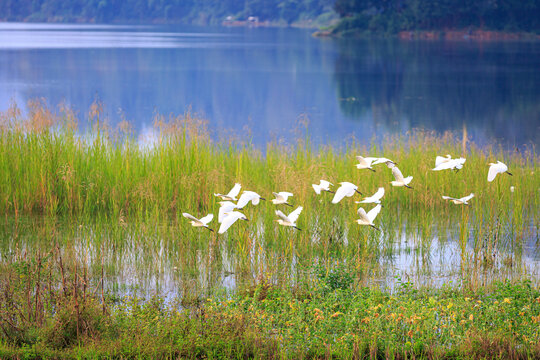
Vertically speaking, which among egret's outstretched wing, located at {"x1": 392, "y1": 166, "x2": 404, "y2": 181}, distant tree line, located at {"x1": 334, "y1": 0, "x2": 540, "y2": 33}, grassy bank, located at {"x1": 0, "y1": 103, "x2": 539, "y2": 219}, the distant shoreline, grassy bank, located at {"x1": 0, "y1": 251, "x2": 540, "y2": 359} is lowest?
grassy bank, located at {"x1": 0, "y1": 251, "x2": 540, "y2": 359}

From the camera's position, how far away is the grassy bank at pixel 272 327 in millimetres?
3895

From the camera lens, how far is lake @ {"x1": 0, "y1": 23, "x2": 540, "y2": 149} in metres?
19.4

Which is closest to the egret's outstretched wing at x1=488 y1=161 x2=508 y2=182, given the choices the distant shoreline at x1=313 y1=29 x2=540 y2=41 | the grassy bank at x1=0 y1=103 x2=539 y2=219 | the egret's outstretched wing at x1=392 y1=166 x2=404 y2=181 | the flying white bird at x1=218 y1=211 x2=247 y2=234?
the egret's outstretched wing at x1=392 y1=166 x2=404 y2=181

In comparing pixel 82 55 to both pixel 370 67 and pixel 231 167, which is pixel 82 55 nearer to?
pixel 370 67

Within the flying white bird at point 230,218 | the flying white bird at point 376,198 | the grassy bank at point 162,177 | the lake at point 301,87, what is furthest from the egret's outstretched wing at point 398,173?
the lake at point 301,87

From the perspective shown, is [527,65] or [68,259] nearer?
[68,259]

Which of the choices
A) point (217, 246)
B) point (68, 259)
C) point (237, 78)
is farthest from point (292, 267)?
point (237, 78)

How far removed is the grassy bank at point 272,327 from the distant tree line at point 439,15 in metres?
57.2

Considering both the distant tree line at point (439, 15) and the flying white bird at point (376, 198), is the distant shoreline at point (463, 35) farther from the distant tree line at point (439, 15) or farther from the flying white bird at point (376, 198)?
the flying white bird at point (376, 198)

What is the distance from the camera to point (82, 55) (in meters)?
41.5

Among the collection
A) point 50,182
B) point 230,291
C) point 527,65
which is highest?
point 527,65

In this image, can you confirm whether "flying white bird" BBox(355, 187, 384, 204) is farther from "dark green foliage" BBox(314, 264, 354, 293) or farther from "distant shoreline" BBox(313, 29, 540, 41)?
"distant shoreline" BBox(313, 29, 540, 41)

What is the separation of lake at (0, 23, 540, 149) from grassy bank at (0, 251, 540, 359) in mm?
7051

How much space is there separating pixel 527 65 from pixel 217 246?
108ft
